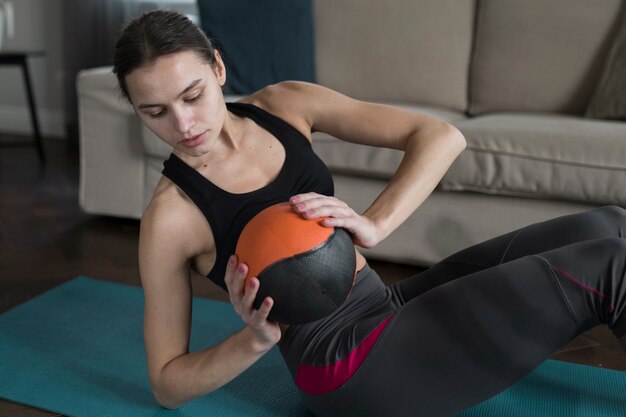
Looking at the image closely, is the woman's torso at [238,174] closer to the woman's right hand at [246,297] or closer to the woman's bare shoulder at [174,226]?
the woman's bare shoulder at [174,226]

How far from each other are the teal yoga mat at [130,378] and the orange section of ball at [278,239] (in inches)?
24.9

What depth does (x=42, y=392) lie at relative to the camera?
179 cm

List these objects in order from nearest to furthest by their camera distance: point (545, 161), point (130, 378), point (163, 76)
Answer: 1. point (163, 76)
2. point (130, 378)
3. point (545, 161)

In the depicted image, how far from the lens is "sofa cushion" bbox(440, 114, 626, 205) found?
90.6 inches

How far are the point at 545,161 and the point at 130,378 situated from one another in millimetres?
1440

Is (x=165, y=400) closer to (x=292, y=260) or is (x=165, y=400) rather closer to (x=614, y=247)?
(x=292, y=260)

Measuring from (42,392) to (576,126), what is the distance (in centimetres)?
184

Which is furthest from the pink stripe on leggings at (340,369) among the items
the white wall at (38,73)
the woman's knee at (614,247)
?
the white wall at (38,73)

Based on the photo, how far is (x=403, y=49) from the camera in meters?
3.29

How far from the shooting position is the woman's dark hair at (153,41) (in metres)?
1.28

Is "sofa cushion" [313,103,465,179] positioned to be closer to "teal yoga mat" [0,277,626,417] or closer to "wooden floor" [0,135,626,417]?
"wooden floor" [0,135,626,417]

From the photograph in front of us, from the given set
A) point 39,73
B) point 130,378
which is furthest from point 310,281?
point 39,73

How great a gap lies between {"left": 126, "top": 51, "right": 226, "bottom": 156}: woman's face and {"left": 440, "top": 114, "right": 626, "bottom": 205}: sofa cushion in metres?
1.33

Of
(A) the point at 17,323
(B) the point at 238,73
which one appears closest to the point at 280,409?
(A) the point at 17,323
